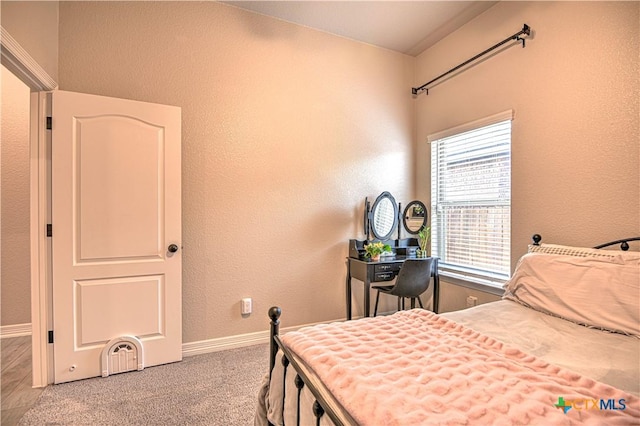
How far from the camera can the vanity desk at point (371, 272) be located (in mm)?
2789

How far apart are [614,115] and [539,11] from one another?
3.33 feet

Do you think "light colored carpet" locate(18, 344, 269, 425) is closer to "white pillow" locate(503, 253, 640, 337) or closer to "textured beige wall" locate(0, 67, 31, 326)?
"textured beige wall" locate(0, 67, 31, 326)

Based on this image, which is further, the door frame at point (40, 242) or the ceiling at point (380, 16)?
the ceiling at point (380, 16)

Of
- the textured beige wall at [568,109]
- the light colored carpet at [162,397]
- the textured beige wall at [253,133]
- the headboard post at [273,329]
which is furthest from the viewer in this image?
the textured beige wall at [253,133]

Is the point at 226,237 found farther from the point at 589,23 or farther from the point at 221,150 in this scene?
the point at 589,23

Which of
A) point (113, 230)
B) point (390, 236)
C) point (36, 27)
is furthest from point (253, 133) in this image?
point (390, 236)

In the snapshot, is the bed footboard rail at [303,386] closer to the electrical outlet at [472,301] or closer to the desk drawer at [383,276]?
the desk drawer at [383,276]

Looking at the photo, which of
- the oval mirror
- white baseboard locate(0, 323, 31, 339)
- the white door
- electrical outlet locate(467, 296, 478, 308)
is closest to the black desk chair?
electrical outlet locate(467, 296, 478, 308)

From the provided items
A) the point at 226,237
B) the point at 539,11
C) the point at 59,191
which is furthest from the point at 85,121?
the point at 539,11

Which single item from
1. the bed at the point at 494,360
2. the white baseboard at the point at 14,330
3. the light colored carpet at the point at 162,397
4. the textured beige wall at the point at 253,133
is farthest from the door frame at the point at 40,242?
the bed at the point at 494,360

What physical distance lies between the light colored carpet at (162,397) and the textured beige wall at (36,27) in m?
2.15

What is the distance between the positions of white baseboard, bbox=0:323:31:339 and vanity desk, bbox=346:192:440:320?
3181 millimetres

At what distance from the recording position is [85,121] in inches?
84.4

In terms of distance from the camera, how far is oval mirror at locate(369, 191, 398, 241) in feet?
10.5
